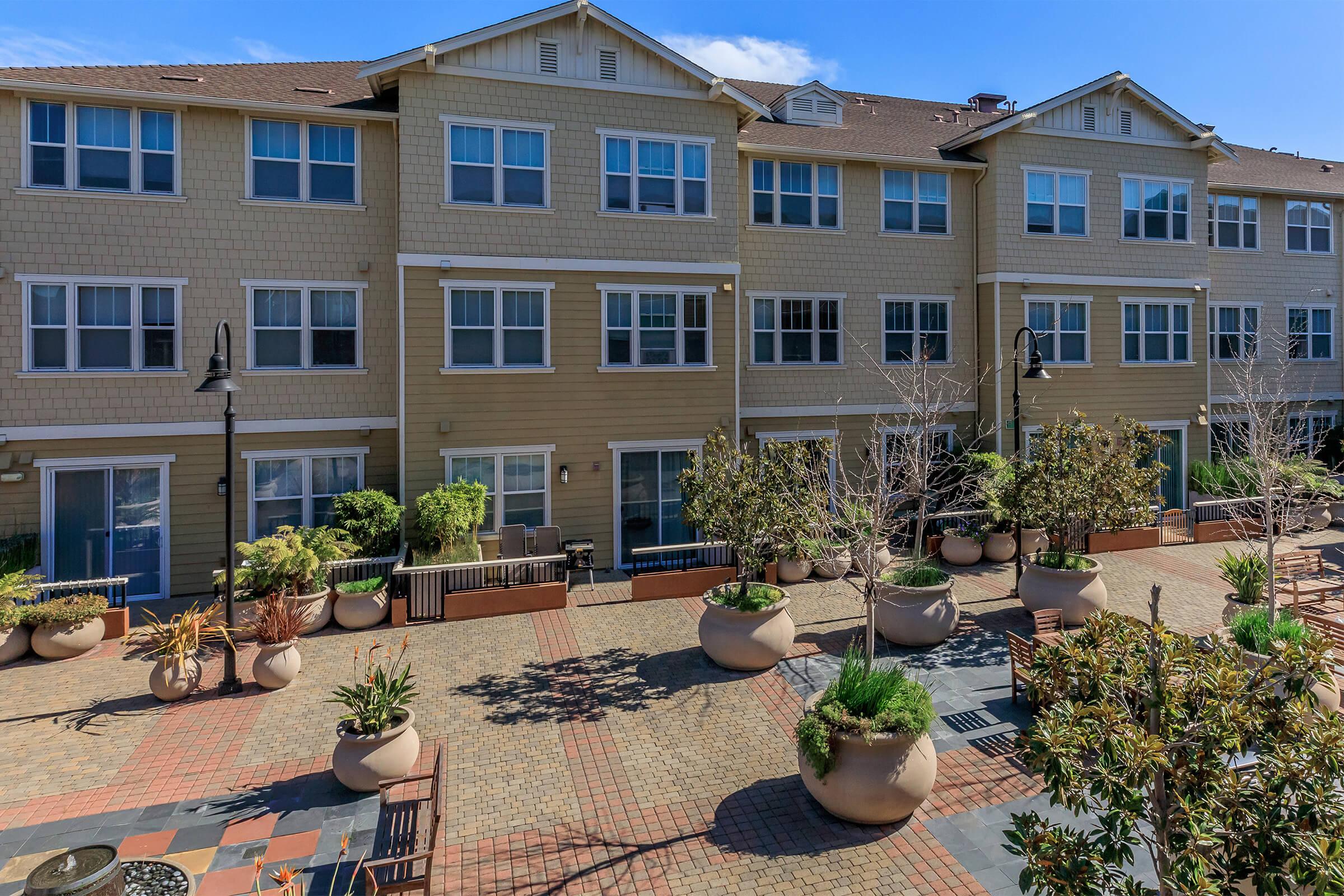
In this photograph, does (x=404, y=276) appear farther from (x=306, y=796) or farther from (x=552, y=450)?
(x=306, y=796)

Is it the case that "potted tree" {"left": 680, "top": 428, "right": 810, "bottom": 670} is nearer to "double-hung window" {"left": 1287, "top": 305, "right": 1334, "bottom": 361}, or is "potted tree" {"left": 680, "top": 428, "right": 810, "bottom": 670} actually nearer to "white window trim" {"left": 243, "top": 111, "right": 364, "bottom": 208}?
"white window trim" {"left": 243, "top": 111, "right": 364, "bottom": 208}

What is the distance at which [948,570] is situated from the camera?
17.4 meters

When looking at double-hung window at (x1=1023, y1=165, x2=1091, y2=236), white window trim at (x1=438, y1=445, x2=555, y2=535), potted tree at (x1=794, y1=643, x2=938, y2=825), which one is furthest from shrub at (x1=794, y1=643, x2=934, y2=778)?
double-hung window at (x1=1023, y1=165, x2=1091, y2=236)

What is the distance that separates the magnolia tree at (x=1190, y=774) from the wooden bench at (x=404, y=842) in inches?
185

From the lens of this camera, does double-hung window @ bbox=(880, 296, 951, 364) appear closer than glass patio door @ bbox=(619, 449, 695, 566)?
No

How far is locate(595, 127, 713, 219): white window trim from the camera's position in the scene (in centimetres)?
1742

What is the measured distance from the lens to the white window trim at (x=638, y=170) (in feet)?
57.2

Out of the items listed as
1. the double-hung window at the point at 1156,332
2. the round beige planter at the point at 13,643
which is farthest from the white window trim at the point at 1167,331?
the round beige planter at the point at 13,643

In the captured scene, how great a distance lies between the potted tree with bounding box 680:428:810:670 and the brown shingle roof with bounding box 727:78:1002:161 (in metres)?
10.8

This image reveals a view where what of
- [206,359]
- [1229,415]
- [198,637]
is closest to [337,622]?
[198,637]

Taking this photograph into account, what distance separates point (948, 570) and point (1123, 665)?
12.8m

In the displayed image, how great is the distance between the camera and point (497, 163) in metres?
16.8

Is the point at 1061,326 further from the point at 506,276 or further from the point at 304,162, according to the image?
the point at 304,162

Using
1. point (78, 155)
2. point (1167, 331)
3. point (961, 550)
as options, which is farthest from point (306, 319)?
point (1167, 331)
